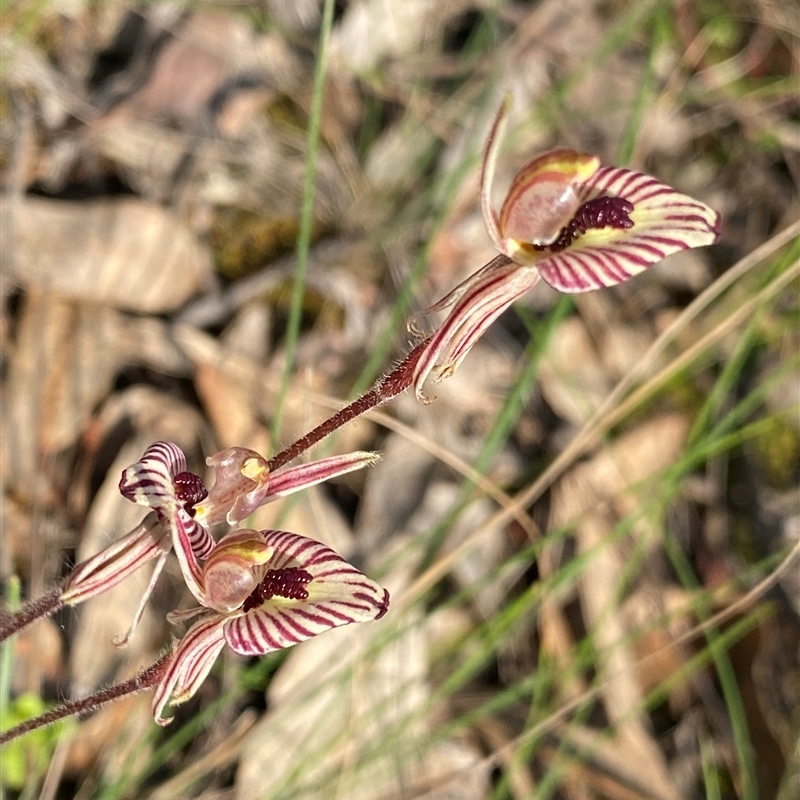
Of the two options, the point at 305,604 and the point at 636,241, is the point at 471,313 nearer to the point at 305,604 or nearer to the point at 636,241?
the point at 636,241

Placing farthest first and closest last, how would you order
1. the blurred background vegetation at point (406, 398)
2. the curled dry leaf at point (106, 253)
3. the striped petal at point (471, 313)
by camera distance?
1. the curled dry leaf at point (106, 253)
2. the blurred background vegetation at point (406, 398)
3. the striped petal at point (471, 313)

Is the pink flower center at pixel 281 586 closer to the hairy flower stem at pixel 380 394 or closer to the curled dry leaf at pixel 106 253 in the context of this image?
the hairy flower stem at pixel 380 394

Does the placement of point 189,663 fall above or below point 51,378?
below

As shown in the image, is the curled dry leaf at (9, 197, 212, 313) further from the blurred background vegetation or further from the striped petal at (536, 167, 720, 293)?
the striped petal at (536, 167, 720, 293)

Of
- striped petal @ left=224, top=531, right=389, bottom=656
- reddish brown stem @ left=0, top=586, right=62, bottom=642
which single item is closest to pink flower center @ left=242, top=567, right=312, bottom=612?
striped petal @ left=224, top=531, right=389, bottom=656

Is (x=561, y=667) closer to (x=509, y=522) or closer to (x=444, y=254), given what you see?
(x=509, y=522)

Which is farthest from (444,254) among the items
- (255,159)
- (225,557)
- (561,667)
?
(225,557)

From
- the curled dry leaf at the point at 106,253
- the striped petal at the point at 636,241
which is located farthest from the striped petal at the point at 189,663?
the curled dry leaf at the point at 106,253

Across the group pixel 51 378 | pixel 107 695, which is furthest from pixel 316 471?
pixel 51 378
